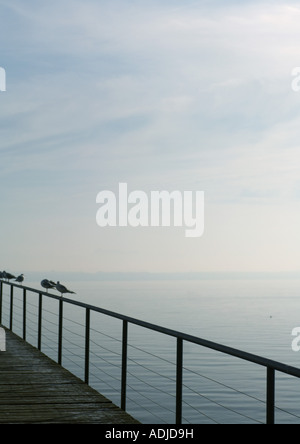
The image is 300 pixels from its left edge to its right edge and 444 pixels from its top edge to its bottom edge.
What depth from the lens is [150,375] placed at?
25.9 metres

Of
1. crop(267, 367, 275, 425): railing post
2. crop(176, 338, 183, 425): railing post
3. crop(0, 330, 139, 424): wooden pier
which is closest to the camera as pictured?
crop(267, 367, 275, 425): railing post

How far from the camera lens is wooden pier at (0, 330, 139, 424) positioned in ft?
21.3

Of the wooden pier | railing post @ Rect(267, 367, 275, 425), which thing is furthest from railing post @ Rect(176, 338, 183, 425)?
railing post @ Rect(267, 367, 275, 425)

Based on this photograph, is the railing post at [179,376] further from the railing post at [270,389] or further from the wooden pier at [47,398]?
the railing post at [270,389]

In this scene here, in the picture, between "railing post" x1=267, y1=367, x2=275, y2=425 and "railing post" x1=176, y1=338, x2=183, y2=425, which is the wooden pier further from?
"railing post" x1=267, y1=367, x2=275, y2=425

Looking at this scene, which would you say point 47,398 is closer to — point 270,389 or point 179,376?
point 179,376

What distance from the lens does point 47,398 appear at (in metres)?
7.44

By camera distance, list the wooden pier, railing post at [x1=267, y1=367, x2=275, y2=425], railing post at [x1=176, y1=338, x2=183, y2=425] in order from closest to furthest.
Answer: railing post at [x1=267, y1=367, x2=275, y2=425] < railing post at [x1=176, y1=338, x2=183, y2=425] < the wooden pier

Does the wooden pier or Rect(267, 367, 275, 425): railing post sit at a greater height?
Rect(267, 367, 275, 425): railing post

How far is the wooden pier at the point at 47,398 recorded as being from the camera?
6.50 meters

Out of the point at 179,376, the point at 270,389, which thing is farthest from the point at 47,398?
the point at 270,389

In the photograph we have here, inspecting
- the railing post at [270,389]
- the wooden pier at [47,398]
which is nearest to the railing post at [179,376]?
the wooden pier at [47,398]

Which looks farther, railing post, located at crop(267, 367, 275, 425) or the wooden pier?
the wooden pier
